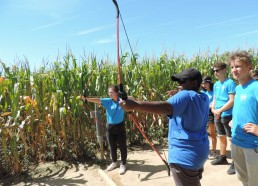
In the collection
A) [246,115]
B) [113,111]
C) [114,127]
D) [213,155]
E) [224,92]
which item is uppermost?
[224,92]

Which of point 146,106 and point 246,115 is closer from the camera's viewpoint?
point 146,106

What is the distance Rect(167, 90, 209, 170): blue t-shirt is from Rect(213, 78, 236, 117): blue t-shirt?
2.13m

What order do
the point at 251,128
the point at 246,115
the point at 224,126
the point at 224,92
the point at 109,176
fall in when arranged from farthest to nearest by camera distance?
1. the point at 109,176
2. the point at 224,126
3. the point at 224,92
4. the point at 246,115
5. the point at 251,128

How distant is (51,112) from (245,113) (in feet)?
13.1

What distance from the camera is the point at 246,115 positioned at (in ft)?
9.04

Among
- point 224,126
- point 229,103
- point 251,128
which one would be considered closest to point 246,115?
point 251,128

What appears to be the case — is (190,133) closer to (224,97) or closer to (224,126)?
(224,97)

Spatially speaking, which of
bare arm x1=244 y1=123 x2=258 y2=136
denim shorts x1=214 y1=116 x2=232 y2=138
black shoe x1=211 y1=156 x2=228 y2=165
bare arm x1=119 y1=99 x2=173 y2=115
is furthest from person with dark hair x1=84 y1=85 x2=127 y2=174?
bare arm x1=119 y1=99 x2=173 y2=115

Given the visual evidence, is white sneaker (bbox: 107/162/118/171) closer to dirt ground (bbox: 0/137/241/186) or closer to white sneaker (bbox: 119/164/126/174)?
dirt ground (bbox: 0/137/241/186)

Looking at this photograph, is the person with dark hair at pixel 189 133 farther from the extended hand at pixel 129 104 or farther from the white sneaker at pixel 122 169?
the white sneaker at pixel 122 169

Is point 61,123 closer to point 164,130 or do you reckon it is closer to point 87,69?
point 87,69

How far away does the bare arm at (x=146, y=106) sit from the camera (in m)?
1.93

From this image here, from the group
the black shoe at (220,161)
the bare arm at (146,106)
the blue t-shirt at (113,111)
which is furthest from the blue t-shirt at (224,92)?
the bare arm at (146,106)

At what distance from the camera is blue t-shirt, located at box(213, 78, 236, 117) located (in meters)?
4.36
